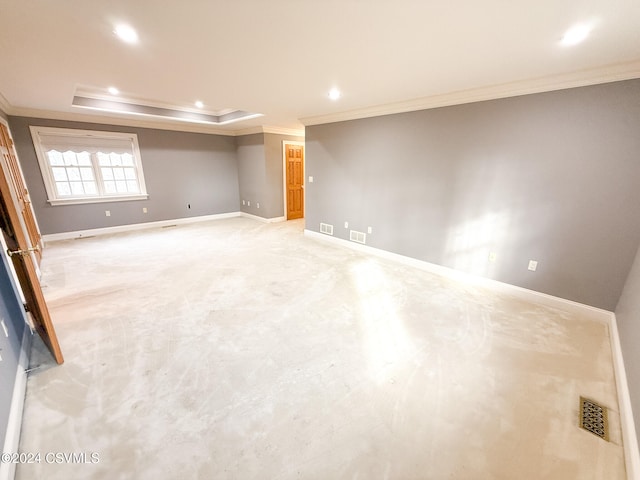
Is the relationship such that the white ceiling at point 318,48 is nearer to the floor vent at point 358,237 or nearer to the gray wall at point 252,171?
the floor vent at point 358,237

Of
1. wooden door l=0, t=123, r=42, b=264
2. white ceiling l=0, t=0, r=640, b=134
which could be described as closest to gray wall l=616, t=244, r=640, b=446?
white ceiling l=0, t=0, r=640, b=134

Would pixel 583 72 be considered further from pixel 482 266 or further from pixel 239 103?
pixel 239 103

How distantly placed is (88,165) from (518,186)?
24.2ft

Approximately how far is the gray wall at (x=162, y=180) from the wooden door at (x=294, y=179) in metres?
1.63

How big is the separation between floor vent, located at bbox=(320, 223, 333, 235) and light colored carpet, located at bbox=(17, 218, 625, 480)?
195 cm

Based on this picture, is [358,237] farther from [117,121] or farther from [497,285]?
[117,121]

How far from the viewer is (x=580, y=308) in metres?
2.75

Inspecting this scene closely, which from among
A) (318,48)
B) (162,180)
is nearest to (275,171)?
(162,180)

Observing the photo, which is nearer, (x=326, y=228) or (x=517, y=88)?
(x=517, y=88)

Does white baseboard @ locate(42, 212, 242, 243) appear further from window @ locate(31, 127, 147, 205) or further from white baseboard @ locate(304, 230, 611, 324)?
white baseboard @ locate(304, 230, 611, 324)

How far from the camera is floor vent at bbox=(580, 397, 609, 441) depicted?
152 centimetres

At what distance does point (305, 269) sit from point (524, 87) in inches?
133

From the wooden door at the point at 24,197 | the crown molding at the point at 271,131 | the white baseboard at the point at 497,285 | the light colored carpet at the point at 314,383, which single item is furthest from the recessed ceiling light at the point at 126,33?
the crown molding at the point at 271,131

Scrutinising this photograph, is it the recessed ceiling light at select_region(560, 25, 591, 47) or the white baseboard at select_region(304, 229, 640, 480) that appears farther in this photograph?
the recessed ceiling light at select_region(560, 25, 591, 47)
